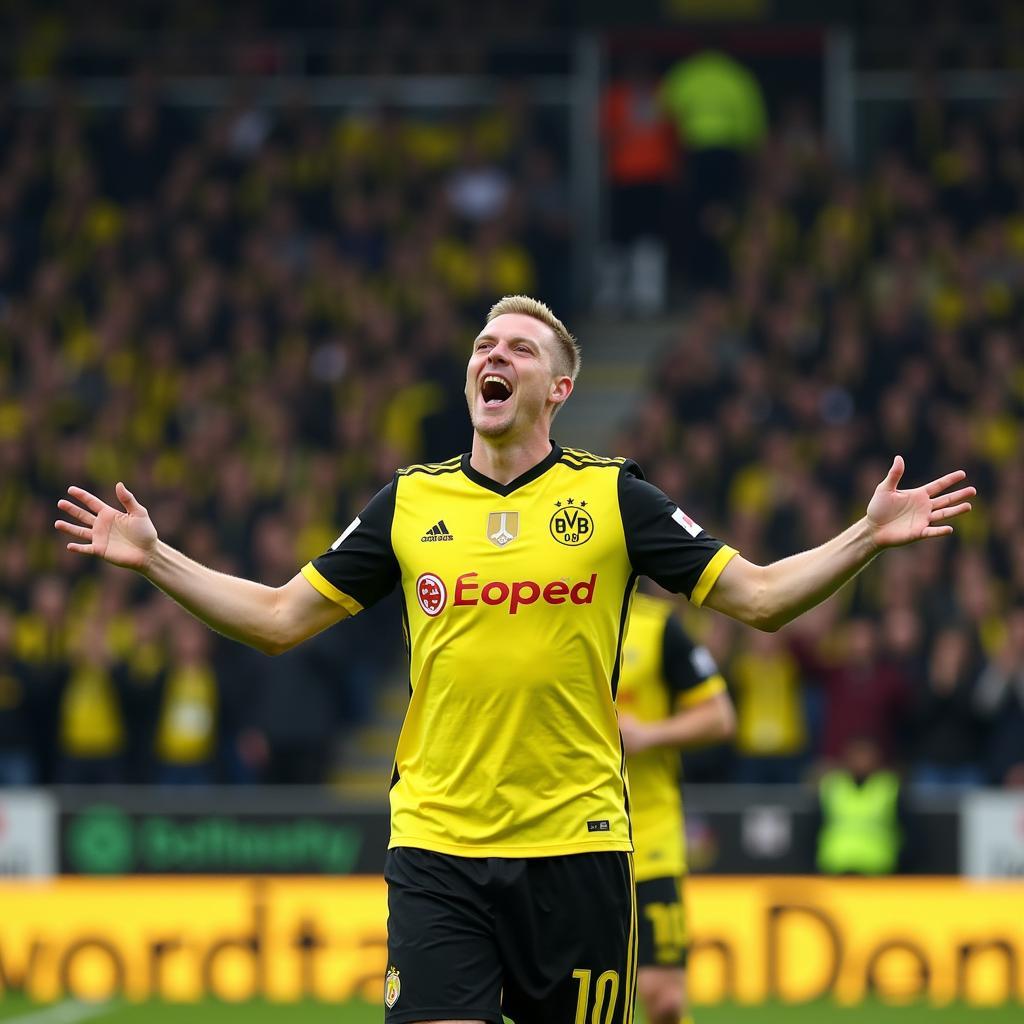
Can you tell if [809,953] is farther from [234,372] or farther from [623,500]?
[234,372]

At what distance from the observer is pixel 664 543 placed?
19.1 feet

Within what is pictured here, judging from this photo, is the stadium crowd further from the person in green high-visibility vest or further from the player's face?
the player's face

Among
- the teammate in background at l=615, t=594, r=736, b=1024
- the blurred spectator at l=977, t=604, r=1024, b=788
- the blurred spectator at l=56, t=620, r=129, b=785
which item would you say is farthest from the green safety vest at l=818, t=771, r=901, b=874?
the teammate in background at l=615, t=594, r=736, b=1024

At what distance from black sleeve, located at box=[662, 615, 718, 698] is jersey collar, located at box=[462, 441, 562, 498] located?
290 centimetres

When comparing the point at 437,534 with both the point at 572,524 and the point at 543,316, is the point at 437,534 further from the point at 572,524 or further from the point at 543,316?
the point at 543,316

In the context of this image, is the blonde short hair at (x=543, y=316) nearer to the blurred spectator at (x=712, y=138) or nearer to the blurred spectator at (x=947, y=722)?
the blurred spectator at (x=947, y=722)

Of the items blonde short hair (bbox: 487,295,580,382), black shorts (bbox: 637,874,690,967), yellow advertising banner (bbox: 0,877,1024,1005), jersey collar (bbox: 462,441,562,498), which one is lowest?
yellow advertising banner (bbox: 0,877,1024,1005)

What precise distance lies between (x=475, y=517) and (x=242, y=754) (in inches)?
437

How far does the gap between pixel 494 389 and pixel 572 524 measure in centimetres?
43

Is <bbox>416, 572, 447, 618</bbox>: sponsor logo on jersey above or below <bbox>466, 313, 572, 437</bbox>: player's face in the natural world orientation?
below

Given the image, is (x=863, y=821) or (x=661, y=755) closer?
(x=661, y=755)

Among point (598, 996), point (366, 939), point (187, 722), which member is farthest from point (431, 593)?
point (187, 722)

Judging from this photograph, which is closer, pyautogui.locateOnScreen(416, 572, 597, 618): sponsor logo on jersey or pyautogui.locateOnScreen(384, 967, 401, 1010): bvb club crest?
pyautogui.locateOnScreen(384, 967, 401, 1010): bvb club crest

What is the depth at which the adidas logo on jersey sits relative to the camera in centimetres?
586
